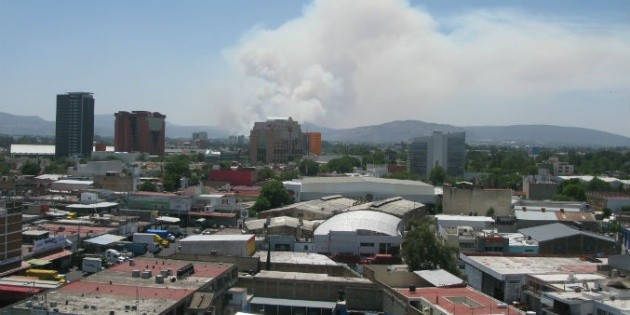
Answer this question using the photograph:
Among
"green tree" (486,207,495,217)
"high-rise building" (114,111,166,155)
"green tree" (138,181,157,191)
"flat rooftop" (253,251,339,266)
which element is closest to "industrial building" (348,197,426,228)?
"green tree" (486,207,495,217)

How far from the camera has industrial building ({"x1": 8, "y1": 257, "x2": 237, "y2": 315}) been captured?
1185 cm

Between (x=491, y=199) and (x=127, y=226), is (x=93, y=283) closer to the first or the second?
(x=127, y=226)

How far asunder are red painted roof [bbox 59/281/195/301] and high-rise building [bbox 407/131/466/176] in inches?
1836

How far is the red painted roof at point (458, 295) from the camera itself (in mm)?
12625

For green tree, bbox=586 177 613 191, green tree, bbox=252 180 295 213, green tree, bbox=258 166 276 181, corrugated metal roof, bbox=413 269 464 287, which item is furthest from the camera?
green tree, bbox=258 166 276 181

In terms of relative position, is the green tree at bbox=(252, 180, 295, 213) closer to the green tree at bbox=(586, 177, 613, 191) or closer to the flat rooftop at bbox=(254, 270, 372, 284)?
the flat rooftop at bbox=(254, 270, 372, 284)

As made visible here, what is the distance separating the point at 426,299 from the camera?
44.5 feet

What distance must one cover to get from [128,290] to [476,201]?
22355mm

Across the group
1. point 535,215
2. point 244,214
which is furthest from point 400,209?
point 244,214

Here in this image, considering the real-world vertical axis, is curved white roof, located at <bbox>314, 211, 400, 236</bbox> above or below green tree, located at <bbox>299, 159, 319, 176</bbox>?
below

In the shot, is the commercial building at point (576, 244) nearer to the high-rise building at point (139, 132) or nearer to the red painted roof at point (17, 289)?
the red painted roof at point (17, 289)

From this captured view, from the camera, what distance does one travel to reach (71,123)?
81.5 meters

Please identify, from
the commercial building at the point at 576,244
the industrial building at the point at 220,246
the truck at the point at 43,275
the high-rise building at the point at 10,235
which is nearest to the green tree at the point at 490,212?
the commercial building at the point at 576,244

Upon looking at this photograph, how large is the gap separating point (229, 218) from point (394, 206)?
7.91 meters
